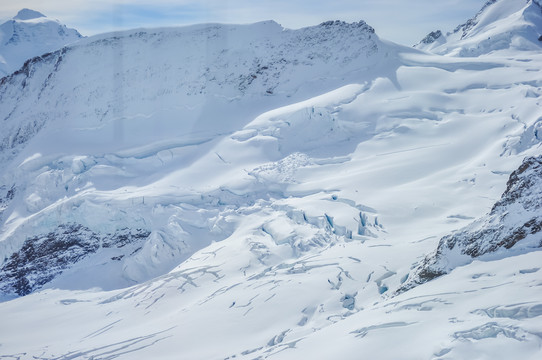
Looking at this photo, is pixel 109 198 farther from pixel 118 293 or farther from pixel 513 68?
pixel 513 68

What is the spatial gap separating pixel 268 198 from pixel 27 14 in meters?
86.7

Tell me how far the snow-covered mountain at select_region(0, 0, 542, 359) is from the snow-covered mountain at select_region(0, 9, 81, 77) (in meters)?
51.3

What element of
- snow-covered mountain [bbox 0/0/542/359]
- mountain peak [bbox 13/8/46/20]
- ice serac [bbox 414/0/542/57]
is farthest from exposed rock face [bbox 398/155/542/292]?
mountain peak [bbox 13/8/46/20]

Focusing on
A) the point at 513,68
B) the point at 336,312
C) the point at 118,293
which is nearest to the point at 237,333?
the point at 336,312

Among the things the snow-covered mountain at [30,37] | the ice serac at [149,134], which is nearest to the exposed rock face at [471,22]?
the ice serac at [149,134]

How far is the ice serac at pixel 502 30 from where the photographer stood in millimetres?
39531

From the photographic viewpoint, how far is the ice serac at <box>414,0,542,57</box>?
39531 mm

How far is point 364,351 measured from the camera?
8.66 meters

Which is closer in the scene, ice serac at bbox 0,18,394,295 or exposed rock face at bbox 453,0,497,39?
ice serac at bbox 0,18,394,295

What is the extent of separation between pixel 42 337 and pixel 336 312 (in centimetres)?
1072

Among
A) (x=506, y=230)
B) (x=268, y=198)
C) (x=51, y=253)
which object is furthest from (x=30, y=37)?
(x=506, y=230)

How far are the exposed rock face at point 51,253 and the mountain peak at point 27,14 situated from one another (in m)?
79.6

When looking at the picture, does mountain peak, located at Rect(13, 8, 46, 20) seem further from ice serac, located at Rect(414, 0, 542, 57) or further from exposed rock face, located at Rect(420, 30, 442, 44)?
ice serac, located at Rect(414, 0, 542, 57)

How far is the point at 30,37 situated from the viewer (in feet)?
275
